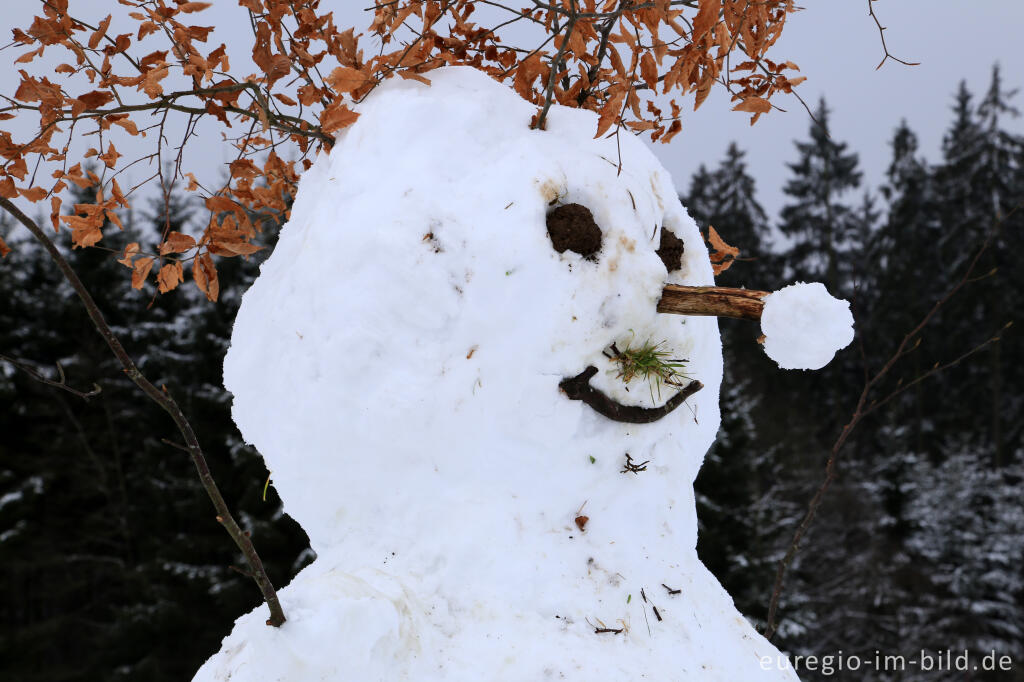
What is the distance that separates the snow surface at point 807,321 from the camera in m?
1.75

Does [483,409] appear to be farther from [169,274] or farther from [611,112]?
[169,274]

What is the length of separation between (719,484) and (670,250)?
39.2ft

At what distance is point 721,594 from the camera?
2.16 m

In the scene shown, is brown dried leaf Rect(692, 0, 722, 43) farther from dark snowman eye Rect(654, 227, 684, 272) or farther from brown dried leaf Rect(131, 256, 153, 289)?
brown dried leaf Rect(131, 256, 153, 289)

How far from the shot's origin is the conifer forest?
13.3m

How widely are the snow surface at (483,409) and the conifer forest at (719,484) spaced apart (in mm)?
6751

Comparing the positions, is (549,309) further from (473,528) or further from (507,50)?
(507,50)

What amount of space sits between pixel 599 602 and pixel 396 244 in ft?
3.62

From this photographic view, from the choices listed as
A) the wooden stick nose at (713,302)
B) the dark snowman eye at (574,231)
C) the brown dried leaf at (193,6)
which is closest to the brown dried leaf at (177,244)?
the brown dried leaf at (193,6)

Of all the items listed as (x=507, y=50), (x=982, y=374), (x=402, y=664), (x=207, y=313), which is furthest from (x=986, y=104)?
(x=402, y=664)

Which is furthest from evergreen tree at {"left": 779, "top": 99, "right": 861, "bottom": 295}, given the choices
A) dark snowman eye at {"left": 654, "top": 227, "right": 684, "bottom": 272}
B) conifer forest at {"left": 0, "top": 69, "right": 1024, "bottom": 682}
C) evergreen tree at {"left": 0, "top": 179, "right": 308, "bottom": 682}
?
dark snowman eye at {"left": 654, "top": 227, "right": 684, "bottom": 272}

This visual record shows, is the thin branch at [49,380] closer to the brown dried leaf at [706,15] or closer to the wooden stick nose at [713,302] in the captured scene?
the wooden stick nose at [713,302]

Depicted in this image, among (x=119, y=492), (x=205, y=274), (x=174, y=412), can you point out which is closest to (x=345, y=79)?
(x=205, y=274)

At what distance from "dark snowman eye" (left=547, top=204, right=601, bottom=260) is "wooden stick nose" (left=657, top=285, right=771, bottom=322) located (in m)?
0.25
